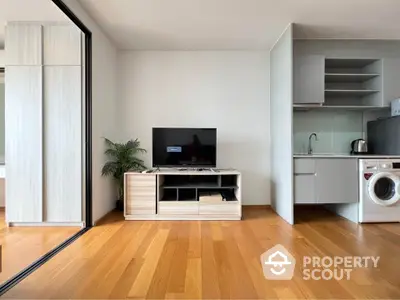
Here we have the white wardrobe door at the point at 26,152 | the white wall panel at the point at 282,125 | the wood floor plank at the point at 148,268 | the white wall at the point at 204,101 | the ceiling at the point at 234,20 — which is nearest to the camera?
the wood floor plank at the point at 148,268

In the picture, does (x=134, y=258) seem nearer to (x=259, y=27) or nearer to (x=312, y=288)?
(x=312, y=288)

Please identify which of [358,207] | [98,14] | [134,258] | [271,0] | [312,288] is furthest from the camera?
[358,207]

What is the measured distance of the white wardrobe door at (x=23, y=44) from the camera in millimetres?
3072

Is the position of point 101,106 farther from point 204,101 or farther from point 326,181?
point 326,181

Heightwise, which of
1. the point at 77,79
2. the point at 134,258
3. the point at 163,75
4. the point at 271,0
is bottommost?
the point at 134,258

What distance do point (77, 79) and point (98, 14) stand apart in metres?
0.77

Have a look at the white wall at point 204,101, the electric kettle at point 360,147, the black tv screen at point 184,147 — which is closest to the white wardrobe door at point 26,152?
the white wall at point 204,101

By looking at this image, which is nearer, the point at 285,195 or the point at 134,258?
the point at 134,258

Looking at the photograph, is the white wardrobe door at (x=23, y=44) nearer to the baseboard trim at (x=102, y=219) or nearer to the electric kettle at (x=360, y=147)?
the baseboard trim at (x=102, y=219)

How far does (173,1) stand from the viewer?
270 centimetres

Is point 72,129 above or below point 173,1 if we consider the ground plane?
below

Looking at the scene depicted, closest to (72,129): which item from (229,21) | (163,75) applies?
(163,75)

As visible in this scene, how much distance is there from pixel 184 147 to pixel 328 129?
2171 millimetres

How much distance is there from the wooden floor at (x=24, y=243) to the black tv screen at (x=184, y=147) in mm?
1383
